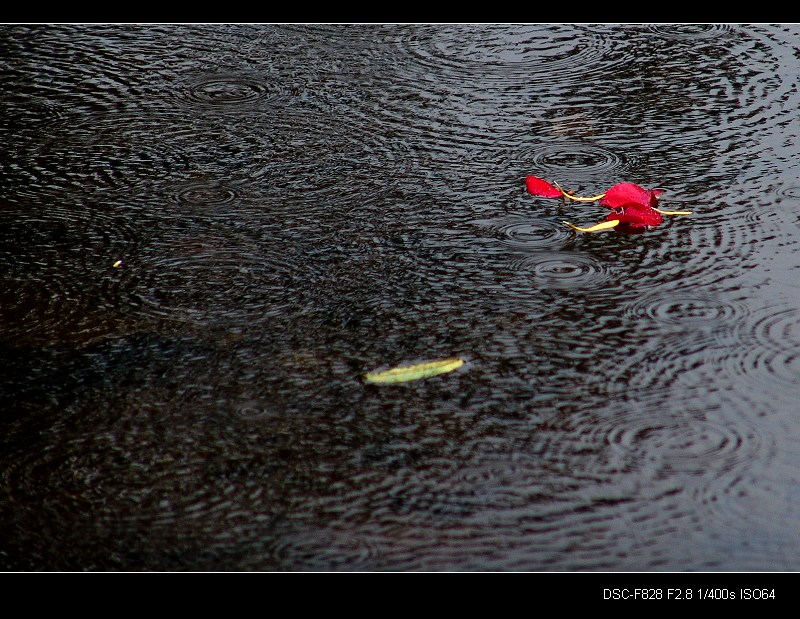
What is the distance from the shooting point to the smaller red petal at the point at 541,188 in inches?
109

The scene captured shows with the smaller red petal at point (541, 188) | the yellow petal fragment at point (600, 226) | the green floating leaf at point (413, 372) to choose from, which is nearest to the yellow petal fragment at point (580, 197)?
the smaller red petal at point (541, 188)

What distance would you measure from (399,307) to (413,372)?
0.90 ft

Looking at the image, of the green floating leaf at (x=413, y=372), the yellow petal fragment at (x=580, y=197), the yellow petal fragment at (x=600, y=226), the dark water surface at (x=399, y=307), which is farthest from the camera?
the yellow petal fragment at (x=580, y=197)

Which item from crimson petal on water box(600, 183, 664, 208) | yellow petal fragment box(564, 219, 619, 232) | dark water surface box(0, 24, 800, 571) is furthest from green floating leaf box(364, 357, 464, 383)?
crimson petal on water box(600, 183, 664, 208)

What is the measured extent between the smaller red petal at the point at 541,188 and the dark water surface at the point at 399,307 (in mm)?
28

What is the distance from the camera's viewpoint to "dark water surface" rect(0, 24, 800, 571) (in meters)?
1.72

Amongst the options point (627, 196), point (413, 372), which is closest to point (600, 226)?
point (627, 196)

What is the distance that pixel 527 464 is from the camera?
1.83 m

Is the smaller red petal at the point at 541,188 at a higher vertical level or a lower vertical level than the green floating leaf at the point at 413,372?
higher

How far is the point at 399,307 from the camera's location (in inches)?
91.1

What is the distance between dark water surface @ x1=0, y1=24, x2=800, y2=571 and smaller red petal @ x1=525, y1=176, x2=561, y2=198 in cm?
3

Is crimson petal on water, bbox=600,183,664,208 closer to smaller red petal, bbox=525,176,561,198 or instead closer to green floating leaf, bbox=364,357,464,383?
smaller red petal, bbox=525,176,561,198

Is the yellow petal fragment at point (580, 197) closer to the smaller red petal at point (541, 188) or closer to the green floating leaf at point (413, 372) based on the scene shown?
the smaller red petal at point (541, 188)

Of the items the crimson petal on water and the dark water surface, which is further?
the crimson petal on water
